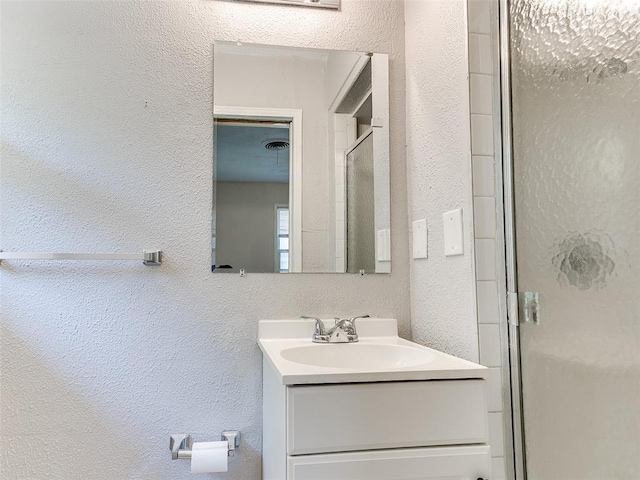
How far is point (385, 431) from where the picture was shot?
882mm

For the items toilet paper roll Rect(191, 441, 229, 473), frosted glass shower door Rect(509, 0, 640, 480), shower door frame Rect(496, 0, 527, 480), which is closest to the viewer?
frosted glass shower door Rect(509, 0, 640, 480)

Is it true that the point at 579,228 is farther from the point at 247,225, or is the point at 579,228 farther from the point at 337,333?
the point at 247,225

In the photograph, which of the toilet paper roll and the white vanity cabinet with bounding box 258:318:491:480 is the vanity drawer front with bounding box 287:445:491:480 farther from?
the toilet paper roll

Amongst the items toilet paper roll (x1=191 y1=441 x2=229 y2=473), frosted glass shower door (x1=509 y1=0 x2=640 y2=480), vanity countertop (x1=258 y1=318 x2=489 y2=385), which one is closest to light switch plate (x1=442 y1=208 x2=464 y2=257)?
frosted glass shower door (x1=509 y1=0 x2=640 y2=480)

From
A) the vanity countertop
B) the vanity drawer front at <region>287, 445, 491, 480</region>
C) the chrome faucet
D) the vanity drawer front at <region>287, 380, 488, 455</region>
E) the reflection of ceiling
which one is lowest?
the vanity drawer front at <region>287, 445, 491, 480</region>

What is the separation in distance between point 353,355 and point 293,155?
0.62 meters

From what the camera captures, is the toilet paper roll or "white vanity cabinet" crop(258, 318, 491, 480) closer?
"white vanity cabinet" crop(258, 318, 491, 480)

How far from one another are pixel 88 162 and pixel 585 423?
4.58 ft

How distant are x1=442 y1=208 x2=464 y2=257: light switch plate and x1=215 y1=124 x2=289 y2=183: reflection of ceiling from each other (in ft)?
1.70

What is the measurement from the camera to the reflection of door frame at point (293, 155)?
1400mm

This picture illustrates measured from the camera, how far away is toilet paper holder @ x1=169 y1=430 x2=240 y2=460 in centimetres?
125

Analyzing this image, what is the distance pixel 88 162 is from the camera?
133cm

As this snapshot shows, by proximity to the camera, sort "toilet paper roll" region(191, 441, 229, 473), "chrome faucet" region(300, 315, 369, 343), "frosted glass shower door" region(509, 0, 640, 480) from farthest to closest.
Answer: "chrome faucet" region(300, 315, 369, 343), "toilet paper roll" region(191, 441, 229, 473), "frosted glass shower door" region(509, 0, 640, 480)

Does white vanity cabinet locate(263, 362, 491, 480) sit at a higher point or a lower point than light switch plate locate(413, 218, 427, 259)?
lower
